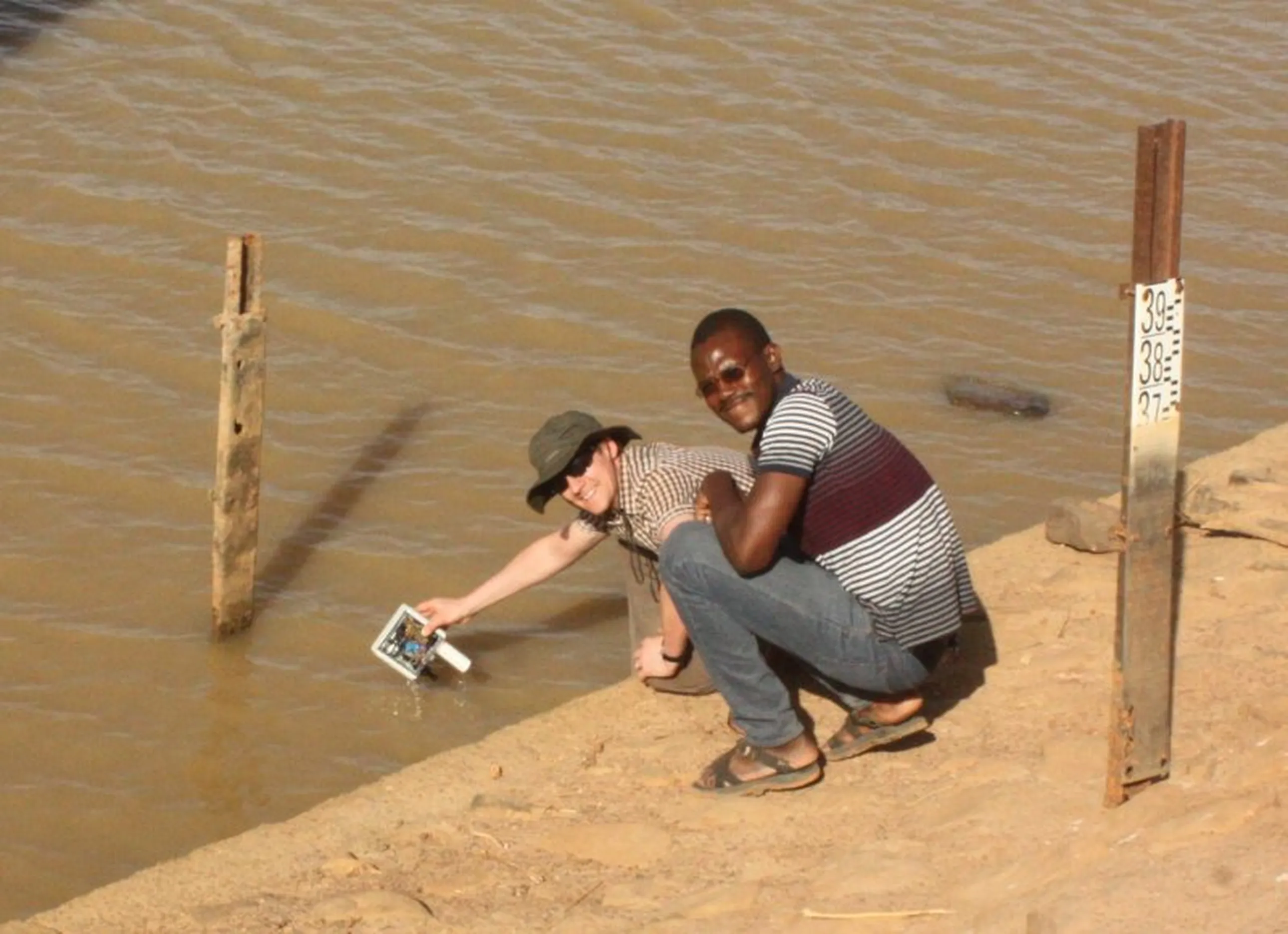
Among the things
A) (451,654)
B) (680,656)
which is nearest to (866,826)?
(680,656)

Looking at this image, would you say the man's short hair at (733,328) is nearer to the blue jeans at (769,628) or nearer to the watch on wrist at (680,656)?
the blue jeans at (769,628)

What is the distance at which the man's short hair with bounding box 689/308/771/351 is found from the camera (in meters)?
5.16

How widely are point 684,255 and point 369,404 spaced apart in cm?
213

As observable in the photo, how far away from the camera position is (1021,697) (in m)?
5.89

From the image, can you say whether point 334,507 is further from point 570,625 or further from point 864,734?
point 864,734

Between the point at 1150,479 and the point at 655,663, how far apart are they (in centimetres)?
187

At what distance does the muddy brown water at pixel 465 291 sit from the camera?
6992mm

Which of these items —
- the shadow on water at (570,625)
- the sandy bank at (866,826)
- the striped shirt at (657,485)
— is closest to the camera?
the sandy bank at (866,826)

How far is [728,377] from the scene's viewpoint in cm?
518

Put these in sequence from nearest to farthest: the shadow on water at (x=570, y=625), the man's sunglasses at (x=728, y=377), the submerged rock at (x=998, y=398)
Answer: the man's sunglasses at (x=728, y=377), the shadow on water at (x=570, y=625), the submerged rock at (x=998, y=398)

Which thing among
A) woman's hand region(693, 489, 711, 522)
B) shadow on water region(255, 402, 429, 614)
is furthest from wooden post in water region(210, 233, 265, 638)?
woman's hand region(693, 489, 711, 522)

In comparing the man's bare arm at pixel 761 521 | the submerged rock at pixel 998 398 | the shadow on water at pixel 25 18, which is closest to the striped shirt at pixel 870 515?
the man's bare arm at pixel 761 521

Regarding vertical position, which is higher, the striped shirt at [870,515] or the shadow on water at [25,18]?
the shadow on water at [25,18]

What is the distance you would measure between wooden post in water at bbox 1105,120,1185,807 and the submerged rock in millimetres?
4044
